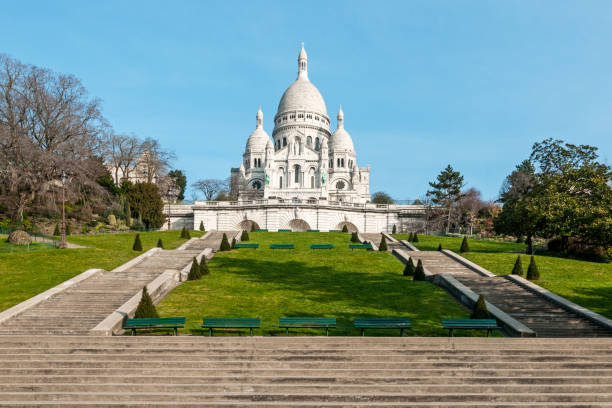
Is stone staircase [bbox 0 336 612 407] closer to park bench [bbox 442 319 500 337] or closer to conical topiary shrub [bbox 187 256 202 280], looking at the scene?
park bench [bbox 442 319 500 337]

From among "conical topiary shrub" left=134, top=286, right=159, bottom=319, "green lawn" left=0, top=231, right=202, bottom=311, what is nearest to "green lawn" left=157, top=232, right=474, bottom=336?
"conical topiary shrub" left=134, top=286, right=159, bottom=319

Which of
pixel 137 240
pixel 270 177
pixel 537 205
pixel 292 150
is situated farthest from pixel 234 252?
pixel 292 150

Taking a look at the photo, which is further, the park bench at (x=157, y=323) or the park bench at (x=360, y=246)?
the park bench at (x=360, y=246)

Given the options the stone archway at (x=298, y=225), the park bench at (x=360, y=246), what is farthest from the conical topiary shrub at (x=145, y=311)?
the stone archway at (x=298, y=225)

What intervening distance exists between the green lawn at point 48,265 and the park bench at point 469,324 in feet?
59.7

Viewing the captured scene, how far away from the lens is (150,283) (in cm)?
2111

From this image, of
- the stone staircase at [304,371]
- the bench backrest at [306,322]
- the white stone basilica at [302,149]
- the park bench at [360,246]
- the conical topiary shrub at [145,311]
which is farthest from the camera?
the white stone basilica at [302,149]

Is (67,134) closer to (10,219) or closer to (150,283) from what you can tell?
(10,219)

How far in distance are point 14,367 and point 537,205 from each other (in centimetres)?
3203

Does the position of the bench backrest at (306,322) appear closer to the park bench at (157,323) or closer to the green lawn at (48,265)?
the park bench at (157,323)

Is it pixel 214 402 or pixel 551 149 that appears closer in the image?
pixel 214 402

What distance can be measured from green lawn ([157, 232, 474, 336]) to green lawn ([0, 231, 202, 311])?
21.4 feet

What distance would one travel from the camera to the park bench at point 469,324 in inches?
597

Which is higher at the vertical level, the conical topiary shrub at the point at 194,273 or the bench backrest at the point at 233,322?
the conical topiary shrub at the point at 194,273
